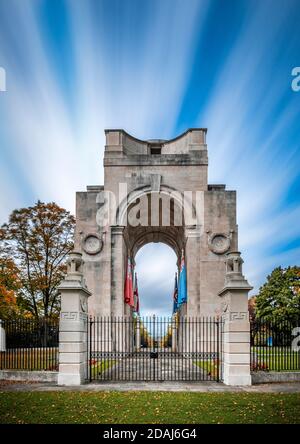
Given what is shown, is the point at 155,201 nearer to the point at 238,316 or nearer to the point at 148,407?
the point at 238,316

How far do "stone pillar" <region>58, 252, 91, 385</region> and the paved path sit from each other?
51 cm

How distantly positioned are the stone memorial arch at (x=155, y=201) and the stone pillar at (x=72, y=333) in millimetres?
11379

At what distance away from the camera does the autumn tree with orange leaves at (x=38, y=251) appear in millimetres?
37188

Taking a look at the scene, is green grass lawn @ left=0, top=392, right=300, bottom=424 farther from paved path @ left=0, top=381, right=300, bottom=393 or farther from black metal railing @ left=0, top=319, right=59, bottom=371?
black metal railing @ left=0, top=319, right=59, bottom=371

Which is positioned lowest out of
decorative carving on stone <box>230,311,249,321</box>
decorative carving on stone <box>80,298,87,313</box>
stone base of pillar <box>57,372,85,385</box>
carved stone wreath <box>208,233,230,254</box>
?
stone base of pillar <box>57,372,85,385</box>

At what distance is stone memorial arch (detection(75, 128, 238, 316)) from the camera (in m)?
26.3

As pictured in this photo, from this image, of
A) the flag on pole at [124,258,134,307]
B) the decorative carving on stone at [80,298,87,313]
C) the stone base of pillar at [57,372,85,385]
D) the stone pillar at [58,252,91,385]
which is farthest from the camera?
the flag on pole at [124,258,134,307]

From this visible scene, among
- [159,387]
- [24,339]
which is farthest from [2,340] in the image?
[159,387]

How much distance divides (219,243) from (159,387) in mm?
14029

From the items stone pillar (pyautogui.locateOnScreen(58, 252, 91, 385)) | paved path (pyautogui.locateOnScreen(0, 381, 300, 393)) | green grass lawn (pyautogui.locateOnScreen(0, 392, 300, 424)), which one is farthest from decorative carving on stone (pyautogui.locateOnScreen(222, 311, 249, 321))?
stone pillar (pyautogui.locateOnScreen(58, 252, 91, 385))

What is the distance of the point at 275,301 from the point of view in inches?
1666
